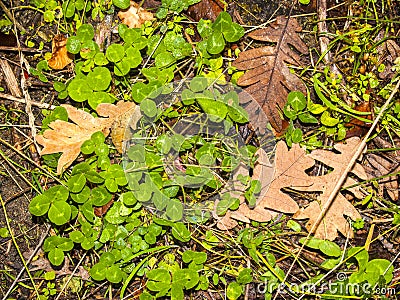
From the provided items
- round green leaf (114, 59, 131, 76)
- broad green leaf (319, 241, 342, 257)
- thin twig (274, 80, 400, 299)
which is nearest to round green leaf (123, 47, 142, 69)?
round green leaf (114, 59, 131, 76)

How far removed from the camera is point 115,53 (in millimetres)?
3480

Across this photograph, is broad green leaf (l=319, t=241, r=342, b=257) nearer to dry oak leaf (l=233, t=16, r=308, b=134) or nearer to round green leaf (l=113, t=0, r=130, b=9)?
dry oak leaf (l=233, t=16, r=308, b=134)

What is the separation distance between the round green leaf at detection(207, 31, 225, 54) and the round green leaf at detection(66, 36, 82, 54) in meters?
0.89

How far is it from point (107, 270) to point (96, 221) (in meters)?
0.34

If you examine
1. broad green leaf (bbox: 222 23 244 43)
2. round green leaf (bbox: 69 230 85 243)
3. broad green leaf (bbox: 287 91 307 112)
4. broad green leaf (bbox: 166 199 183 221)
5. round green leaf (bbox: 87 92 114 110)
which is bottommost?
round green leaf (bbox: 69 230 85 243)

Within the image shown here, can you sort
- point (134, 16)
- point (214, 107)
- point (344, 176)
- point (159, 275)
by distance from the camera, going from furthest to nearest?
point (134, 16) → point (214, 107) → point (159, 275) → point (344, 176)

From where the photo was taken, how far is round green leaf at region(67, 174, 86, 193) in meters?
3.44

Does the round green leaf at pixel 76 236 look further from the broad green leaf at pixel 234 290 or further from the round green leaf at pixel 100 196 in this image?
the broad green leaf at pixel 234 290

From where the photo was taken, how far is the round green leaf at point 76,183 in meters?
3.44

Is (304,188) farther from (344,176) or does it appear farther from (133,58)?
(133,58)

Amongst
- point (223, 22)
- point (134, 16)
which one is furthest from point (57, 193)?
point (223, 22)

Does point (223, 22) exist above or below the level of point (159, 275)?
above

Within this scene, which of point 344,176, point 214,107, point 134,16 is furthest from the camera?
point 134,16

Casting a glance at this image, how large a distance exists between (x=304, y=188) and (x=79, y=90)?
1678mm
